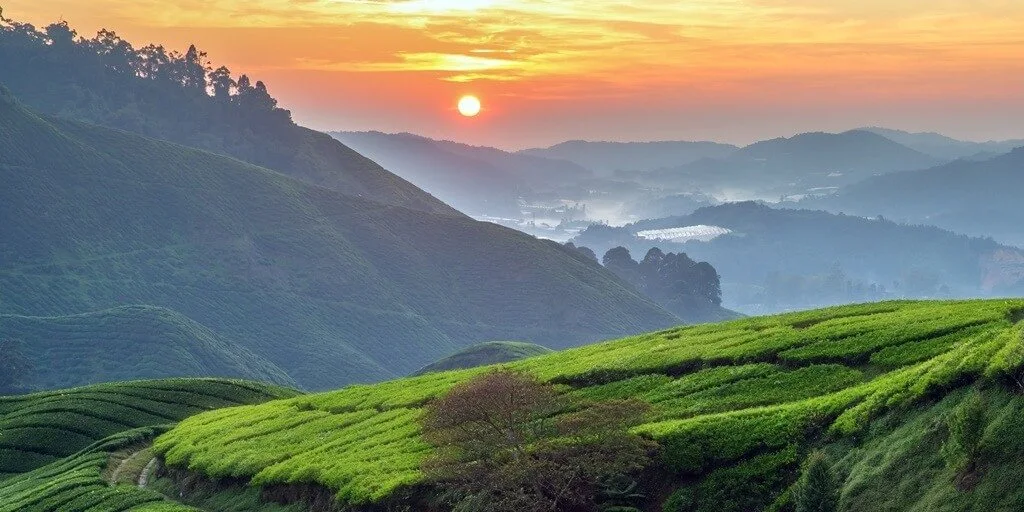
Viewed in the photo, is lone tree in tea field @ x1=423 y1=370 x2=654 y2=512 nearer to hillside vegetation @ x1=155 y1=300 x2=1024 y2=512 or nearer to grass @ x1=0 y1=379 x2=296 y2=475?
hillside vegetation @ x1=155 y1=300 x2=1024 y2=512

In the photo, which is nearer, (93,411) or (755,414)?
(755,414)

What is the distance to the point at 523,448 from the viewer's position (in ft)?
112

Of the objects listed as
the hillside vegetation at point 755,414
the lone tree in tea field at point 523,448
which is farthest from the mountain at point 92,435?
the lone tree in tea field at point 523,448

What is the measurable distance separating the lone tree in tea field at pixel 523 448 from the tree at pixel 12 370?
17391cm

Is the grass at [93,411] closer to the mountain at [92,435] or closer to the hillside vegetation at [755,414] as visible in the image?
the mountain at [92,435]

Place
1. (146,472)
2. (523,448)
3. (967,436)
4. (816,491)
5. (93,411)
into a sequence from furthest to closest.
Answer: (93,411) < (146,472) < (523,448) < (816,491) < (967,436)

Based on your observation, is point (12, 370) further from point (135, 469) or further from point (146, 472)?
point (146, 472)

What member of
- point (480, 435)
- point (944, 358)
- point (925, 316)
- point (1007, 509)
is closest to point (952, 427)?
point (1007, 509)

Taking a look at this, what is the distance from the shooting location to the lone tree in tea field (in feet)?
106

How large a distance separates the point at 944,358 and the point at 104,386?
67819mm

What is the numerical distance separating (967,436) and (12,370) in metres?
192

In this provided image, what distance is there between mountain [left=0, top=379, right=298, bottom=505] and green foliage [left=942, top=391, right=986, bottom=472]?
28.0m

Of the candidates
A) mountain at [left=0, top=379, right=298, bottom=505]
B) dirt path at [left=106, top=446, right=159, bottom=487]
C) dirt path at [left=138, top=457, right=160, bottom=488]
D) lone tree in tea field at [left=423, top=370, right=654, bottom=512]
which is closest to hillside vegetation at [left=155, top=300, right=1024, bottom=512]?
dirt path at [left=138, top=457, right=160, bottom=488]

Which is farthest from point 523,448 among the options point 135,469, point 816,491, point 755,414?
point 135,469
